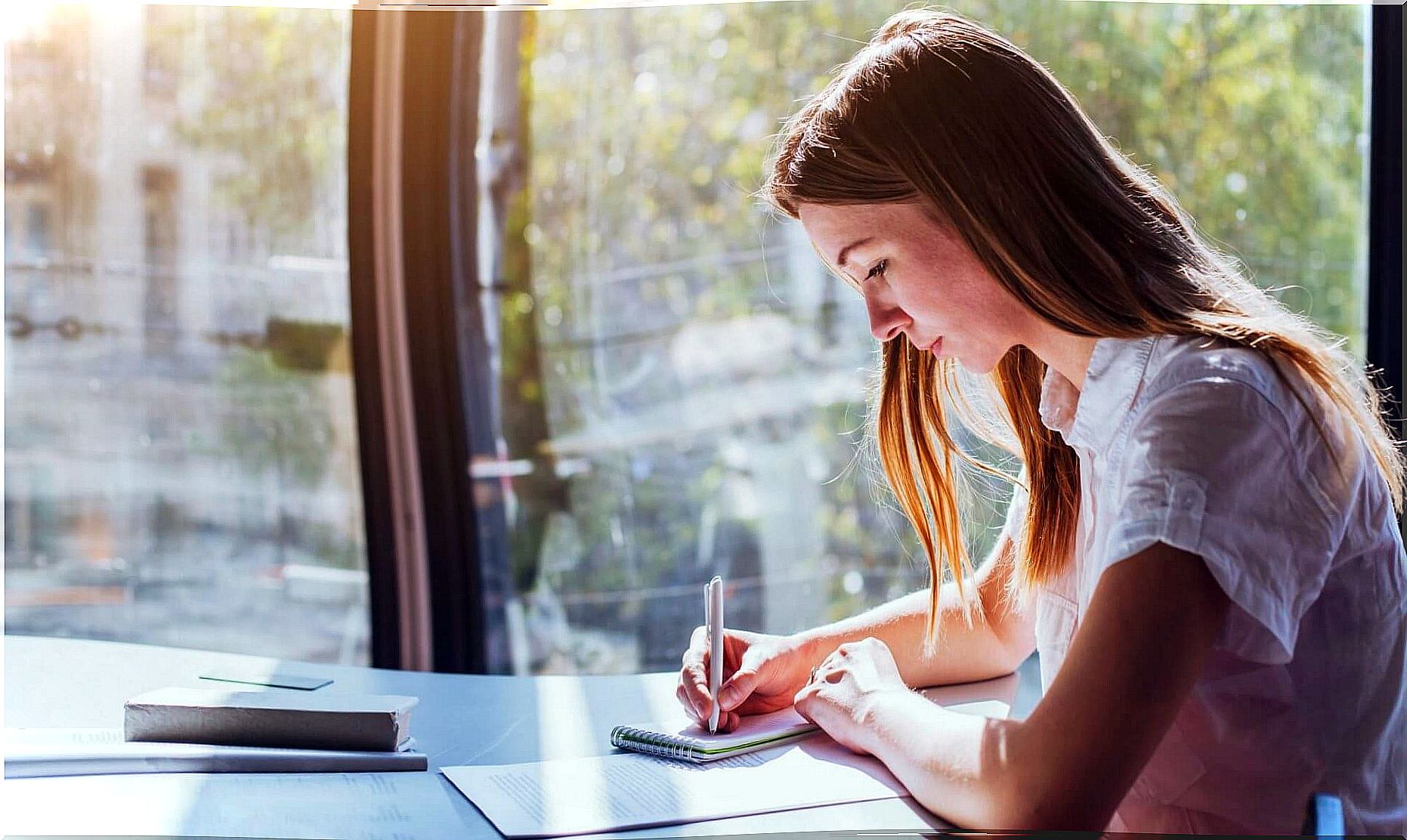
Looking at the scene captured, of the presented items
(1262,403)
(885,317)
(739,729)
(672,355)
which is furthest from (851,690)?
(672,355)

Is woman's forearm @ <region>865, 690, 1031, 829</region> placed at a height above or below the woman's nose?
below

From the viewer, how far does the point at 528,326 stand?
2.97 metres

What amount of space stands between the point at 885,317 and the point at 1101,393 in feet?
0.80

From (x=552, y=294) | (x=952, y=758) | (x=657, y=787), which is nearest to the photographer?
(x=952, y=758)

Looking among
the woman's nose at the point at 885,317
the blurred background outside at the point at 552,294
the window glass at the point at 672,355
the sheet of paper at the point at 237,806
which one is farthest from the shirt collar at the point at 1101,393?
the window glass at the point at 672,355

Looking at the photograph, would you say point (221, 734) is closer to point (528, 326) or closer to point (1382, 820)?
point (1382, 820)

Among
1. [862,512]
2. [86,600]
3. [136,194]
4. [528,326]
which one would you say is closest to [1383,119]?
[862,512]

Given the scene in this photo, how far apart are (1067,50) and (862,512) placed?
1.22 m

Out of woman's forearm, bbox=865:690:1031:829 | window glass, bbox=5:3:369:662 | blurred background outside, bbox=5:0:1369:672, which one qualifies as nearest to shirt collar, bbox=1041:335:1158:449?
woman's forearm, bbox=865:690:1031:829

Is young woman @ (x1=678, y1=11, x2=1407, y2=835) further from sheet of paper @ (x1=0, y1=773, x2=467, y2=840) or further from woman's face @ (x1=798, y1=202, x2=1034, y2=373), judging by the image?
sheet of paper @ (x1=0, y1=773, x2=467, y2=840)

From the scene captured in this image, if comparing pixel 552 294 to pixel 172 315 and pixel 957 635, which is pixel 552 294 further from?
pixel 957 635

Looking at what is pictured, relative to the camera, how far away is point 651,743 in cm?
123

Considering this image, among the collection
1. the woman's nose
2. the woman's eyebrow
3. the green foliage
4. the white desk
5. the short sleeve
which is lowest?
the white desk

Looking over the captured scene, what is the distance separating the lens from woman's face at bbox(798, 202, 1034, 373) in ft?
3.80
